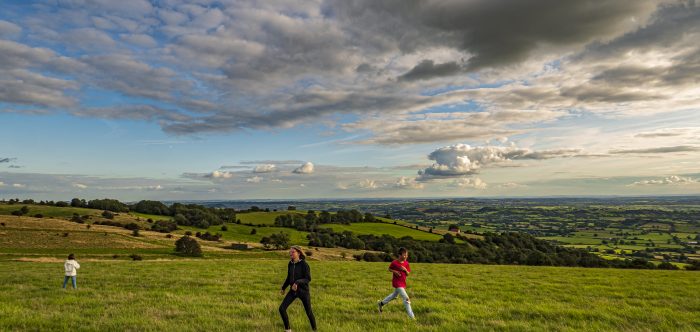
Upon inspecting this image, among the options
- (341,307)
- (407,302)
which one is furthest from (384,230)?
(407,302)

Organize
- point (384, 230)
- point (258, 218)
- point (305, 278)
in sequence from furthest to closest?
point (258, 218) < point (384, 230) < point (305, 278)

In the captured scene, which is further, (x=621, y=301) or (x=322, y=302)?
(x=621, y=301)

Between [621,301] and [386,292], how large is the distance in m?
10.8

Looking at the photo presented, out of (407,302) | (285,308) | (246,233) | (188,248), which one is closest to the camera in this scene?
(285,308)

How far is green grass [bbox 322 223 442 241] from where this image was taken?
11744 centimetres

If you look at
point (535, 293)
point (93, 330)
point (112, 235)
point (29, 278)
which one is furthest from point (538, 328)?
point (112, 235)

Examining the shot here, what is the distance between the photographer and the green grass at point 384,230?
11744 cm

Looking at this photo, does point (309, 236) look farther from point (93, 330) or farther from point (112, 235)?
point (93, 330)

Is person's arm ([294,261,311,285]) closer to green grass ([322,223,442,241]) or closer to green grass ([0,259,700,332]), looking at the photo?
green grass ([0,259,700,332])

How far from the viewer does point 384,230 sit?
408 feet

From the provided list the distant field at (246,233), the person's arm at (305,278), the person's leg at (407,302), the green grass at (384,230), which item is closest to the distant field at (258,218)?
the distant field at (246,233)

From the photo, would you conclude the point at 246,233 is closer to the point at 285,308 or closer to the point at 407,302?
the point at 407,302

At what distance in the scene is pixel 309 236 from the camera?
353 ft

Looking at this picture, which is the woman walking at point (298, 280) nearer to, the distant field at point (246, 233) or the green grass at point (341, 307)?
the green grass at point (341, 307)
